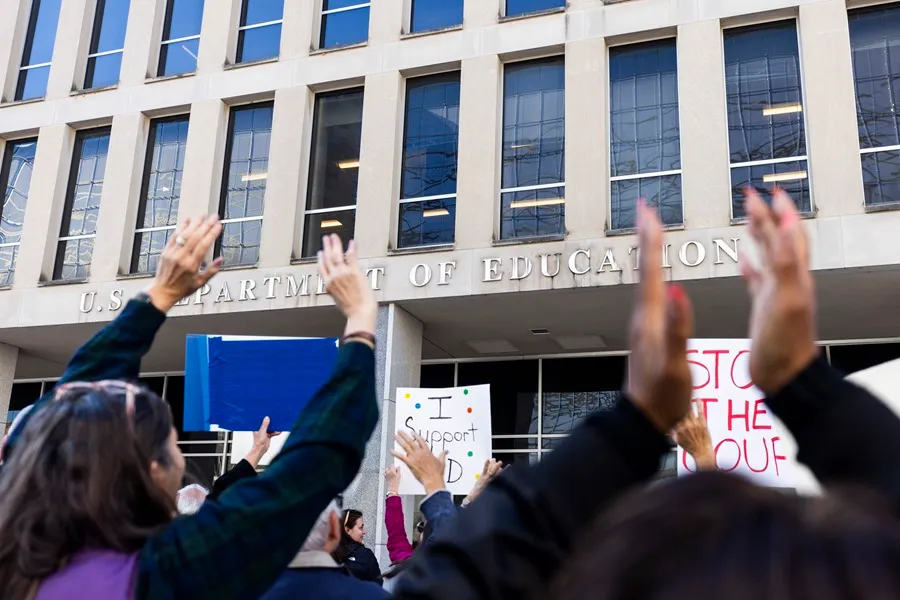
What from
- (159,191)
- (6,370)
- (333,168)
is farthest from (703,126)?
(6,370)

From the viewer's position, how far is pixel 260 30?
49.9 feet

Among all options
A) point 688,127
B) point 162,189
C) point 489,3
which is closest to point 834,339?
point 688,127

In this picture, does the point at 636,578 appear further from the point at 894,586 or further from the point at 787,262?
the point at 787,262

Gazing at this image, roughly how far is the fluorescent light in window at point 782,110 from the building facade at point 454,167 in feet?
0.09

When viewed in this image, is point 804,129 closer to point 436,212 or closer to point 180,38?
point 436,212

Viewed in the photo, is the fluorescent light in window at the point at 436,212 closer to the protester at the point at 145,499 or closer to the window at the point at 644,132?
the window at the point at 644,132

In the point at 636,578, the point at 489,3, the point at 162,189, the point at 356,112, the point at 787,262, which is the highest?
the point at 489,3

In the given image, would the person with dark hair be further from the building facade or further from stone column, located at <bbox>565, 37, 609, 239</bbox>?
stone column, located at <bbox>565, 37, 609, 239</bbox>

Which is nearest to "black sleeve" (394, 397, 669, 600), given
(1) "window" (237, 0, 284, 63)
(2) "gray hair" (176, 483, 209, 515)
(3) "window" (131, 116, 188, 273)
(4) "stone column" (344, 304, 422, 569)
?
(2) "gray hair" (176, 483, 209, 515)

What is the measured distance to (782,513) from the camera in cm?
72

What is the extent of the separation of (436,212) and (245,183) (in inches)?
132

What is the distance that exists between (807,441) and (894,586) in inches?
19.8

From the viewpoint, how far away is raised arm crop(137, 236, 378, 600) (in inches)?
66.0

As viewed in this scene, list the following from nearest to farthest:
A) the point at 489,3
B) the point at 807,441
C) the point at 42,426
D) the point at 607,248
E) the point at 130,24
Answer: the point at 807,441 → the point at 42,426 → the point at 607,248 → the point at 489,3 → the point at 130,24
